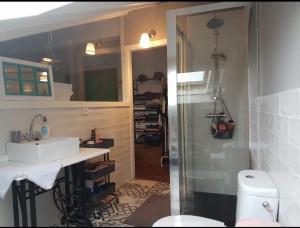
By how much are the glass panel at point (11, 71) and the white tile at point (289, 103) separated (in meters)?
2.00

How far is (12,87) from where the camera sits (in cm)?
200

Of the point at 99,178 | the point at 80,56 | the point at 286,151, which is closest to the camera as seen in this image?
the point at 286,151

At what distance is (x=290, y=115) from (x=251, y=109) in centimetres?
143

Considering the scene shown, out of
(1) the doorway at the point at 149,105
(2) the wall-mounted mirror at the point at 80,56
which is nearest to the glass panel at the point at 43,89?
(2) the wall-mounted mirror at the point at 80,56

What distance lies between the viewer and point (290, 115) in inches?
40.9

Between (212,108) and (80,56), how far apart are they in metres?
1.80

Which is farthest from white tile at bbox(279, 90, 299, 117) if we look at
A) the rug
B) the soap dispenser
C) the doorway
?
the doorway

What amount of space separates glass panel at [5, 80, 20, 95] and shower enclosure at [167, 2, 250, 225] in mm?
1386

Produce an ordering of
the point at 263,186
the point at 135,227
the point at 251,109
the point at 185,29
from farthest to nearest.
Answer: the point at 251,109
the point at 185,29
the point at 263,186
the point at 135,227

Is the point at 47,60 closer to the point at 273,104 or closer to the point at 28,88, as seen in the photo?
the point at 28,88

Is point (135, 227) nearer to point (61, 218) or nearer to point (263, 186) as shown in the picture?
point (61, 218)

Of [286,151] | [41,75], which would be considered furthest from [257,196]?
[41,75]

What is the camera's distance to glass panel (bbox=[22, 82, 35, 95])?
2102 millimetres

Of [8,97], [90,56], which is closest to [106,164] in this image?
[8,97]
